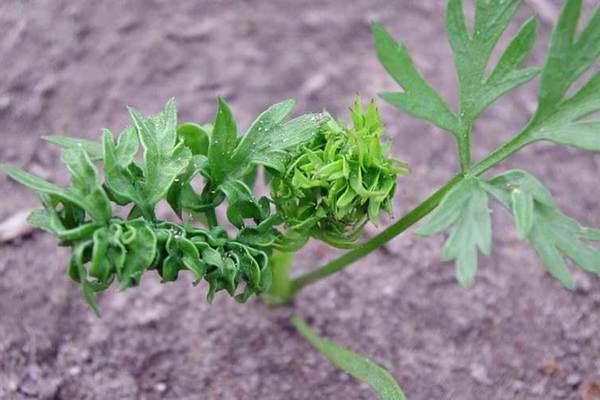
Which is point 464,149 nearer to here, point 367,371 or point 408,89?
point 408,89

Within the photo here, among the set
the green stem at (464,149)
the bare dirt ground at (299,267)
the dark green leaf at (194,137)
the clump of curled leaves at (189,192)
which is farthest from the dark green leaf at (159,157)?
the bare dirt ground at (299,267)

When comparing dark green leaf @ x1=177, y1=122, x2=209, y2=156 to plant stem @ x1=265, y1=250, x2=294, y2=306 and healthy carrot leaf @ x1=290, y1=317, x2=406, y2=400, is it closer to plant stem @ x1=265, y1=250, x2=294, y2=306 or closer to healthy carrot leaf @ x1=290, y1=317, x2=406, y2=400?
plant stem @ x1=265, y1=250, x2=294, y2=306

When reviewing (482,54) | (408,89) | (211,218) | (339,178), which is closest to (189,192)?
(211,218)

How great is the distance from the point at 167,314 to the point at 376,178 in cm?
83

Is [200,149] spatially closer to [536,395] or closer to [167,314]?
[167,314]

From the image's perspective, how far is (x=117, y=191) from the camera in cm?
140

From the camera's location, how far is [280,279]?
196cm

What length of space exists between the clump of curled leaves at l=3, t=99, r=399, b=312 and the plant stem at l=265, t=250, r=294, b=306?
22 centimetres

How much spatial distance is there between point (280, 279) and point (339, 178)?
0.60 m

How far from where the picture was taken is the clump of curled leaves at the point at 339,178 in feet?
4.69

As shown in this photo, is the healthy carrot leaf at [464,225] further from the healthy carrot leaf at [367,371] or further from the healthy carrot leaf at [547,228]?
the healthy carrot leaf at [367,371]

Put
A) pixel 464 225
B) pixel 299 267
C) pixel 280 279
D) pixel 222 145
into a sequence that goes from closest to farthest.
Result: pixel 464 225 → pixel 222 145 → pixel 280 279 → pixel 299 267

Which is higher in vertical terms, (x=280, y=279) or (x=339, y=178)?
(x=339, y=178)

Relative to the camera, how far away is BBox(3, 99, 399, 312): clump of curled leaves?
1337mm
